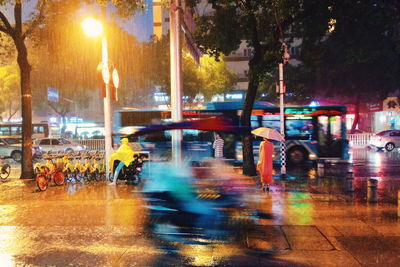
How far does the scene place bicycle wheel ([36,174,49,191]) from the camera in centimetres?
1259

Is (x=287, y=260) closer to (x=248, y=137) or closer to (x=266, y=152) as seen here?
(x=266, y=152)

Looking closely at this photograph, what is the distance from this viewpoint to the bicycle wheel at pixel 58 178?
539 inches

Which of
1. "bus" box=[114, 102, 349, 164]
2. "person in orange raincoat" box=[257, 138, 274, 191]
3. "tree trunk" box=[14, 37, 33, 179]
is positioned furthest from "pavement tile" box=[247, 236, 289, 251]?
"bus" box=[114, 102, 349, 164]

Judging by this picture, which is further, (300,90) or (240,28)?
(300,90)

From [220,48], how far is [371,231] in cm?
945

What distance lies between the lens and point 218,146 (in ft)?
65.7

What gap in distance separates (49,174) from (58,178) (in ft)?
1.59

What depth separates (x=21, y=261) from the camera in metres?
6.07

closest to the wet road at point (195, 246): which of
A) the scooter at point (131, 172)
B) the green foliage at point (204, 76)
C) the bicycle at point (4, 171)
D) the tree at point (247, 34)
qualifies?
the scooter at point (131, 172)

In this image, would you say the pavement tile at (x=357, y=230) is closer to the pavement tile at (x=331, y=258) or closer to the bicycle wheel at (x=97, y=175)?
the pavement tile at (x=331, y=258)

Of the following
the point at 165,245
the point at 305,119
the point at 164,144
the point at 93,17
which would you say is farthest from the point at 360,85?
the point at 165,245

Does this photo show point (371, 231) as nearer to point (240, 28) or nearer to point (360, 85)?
point (240, 28)

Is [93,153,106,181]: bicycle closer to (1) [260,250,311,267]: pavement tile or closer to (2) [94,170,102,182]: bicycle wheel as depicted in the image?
(2) [94,170,102,182]: bicycle wheel

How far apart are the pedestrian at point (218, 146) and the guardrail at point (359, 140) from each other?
56.6 ft
